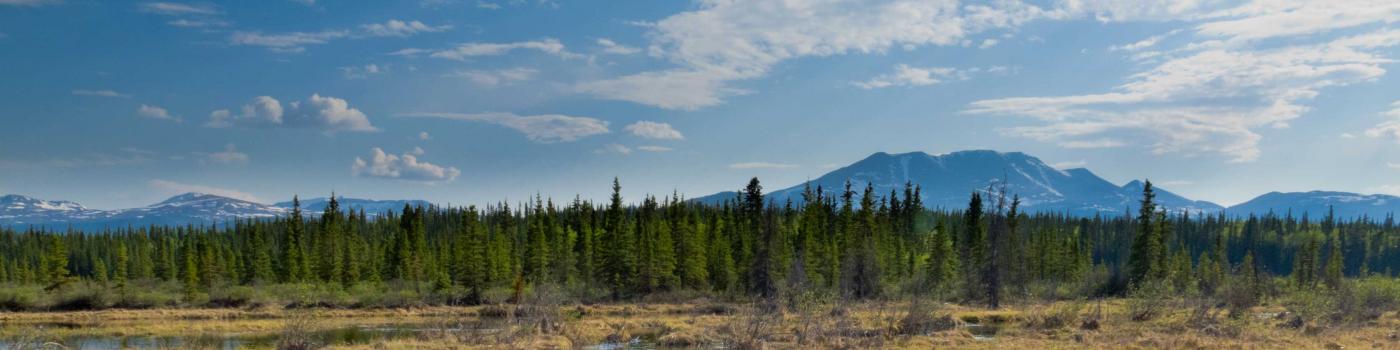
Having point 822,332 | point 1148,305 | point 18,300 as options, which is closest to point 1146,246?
point 1148,305

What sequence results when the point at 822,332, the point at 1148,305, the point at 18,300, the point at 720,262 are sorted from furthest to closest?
the point at 720,262 → the point at 18,300 → the point at 1148,305 → the point at 822,332

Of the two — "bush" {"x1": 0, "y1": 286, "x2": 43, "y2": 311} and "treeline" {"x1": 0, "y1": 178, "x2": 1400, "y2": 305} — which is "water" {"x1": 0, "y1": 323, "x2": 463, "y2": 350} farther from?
"bush" {"x1": 0, "y1": 286, "x2": 43, "y2": 311}

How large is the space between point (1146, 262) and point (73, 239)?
580 ft

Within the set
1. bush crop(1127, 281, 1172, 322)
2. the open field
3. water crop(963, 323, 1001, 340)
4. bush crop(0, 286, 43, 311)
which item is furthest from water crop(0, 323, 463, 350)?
bush crop(1127, 281, 1172, 322)

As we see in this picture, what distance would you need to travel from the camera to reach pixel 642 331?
160 ft

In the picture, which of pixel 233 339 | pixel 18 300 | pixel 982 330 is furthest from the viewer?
pixel 18 300

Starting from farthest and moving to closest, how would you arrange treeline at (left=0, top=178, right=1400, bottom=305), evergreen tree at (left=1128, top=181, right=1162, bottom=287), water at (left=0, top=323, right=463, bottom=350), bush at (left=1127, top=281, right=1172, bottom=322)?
evergreen tree at (left=1128, top=181, right=1162, bottom=287) → treeline at (left=0, top=178, right=1400, bottom=305) → bush at (left=1127, top=281, right=1172, bottom=322) → water at (left=0, top=323, right=463, bottom=350)

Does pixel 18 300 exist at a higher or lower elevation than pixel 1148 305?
lower

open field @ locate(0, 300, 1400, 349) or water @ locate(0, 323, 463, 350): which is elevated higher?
open field @ locate(0, 300, 1400, 349)

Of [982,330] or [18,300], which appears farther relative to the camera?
[18,300]

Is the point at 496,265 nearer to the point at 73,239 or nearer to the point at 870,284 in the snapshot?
the point at 870,284

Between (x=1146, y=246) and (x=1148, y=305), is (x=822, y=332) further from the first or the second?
(x=1146, y=246)

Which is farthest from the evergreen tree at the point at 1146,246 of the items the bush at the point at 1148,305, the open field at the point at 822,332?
the bush at the point at 1148,305

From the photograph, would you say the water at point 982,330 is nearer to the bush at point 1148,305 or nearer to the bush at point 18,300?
the bush at point 1148,305
